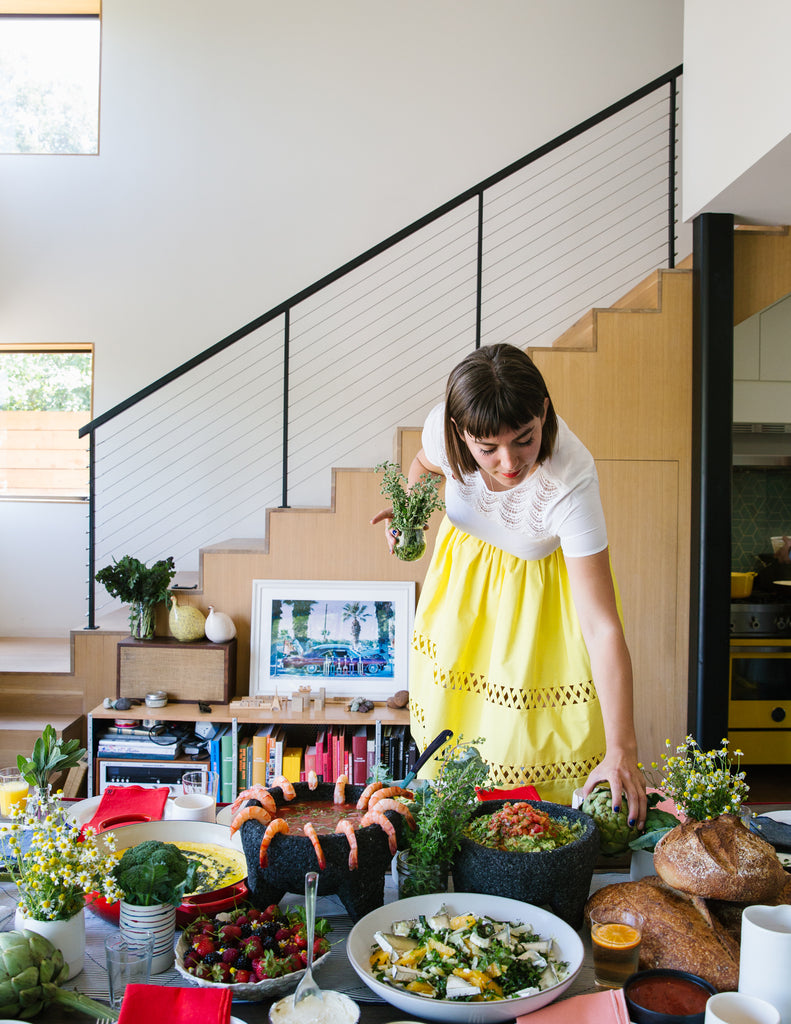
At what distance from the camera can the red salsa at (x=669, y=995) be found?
3.14 feet

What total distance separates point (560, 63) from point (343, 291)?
178cm

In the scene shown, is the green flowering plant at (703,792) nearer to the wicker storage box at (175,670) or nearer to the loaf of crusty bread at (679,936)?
the loaf of crusty bread at (679,936)

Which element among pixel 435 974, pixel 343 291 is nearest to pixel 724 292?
pixel 343 291

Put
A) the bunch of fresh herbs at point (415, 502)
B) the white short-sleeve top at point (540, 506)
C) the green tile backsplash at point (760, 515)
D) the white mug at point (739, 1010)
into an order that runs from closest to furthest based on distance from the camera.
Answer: the white mug at point (739, 1010)
the white short-sleeve top at point (540, 506)
the bunch of fresh herbs at point (415, 502)
the green tile backsplash at point (760, 515)

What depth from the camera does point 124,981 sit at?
959mm

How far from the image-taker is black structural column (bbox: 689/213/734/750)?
3.46 meters

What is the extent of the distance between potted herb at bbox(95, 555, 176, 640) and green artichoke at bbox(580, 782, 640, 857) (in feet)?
8.82

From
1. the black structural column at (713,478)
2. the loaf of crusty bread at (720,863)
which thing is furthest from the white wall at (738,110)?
the loaf of crusty bread at (720,863)

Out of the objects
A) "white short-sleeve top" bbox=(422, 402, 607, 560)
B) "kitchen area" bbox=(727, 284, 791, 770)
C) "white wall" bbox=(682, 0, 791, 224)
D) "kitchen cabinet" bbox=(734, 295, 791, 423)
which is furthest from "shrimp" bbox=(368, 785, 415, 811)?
"kitchen cabinet" bbox=(734, 295, 791, 423)

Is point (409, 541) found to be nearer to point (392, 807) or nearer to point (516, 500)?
point (516, 500)

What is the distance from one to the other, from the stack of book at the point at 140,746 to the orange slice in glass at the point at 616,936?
2.70m

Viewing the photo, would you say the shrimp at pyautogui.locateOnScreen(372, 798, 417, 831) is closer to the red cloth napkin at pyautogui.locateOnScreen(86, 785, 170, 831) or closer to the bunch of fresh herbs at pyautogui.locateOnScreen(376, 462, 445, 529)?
the red cloth napkin at pyautogui.locateOnScreen(86, 785, 170, 831)

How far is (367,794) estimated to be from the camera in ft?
4.12

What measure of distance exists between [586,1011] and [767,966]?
0.20 meters
